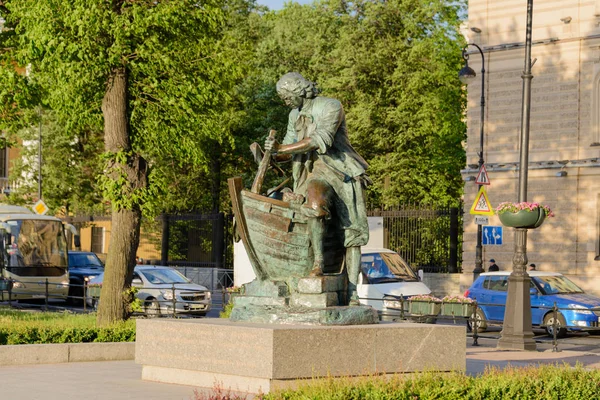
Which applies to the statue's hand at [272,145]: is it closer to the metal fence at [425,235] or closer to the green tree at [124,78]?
the green tree at [124,78]

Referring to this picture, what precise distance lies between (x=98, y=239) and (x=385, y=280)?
3465 centimetres

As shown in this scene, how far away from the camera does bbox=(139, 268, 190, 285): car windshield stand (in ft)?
103

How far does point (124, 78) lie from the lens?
816 inches

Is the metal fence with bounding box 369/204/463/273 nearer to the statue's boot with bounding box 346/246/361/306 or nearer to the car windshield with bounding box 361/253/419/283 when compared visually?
the car windshield with bounding box 361/253/419/283

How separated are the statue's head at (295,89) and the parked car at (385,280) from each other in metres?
12.4

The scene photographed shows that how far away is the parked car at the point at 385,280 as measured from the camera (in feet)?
83.5

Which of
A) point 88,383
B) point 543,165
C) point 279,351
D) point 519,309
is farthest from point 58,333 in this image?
point 543,165

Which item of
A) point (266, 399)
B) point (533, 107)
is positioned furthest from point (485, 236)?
point (266, 399)

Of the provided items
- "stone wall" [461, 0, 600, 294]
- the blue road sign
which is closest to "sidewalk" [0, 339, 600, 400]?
the blue road sign

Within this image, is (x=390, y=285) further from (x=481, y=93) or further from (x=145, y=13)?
(x=481, y=93)

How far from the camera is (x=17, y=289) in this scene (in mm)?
37062

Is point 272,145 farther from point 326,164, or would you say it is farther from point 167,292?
point 167,292

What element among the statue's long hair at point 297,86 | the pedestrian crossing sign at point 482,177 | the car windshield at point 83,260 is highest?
the pedestrian crossing sign at point 482,177

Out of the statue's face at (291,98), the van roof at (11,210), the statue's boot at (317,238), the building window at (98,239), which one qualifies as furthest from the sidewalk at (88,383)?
the building window at (98,239)
